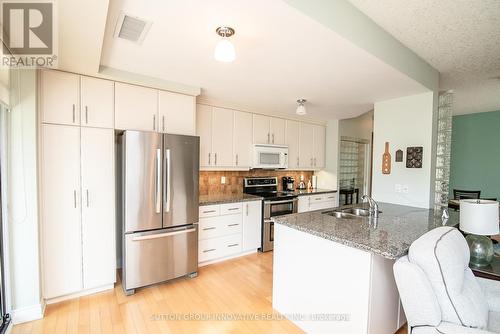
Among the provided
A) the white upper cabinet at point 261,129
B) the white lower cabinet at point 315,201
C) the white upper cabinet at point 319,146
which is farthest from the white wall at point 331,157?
the white upper cabinet at point 261,129

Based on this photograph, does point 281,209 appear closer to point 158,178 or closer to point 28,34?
point 158,178

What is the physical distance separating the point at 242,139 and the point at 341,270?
260 cm

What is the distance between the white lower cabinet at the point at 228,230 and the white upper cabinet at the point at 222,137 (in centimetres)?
72

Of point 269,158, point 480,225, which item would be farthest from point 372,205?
point 269,158

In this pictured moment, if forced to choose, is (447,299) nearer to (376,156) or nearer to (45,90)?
(376,156)

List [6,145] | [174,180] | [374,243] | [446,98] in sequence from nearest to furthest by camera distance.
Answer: [374,243], [6,145], [174,180], [446,98]

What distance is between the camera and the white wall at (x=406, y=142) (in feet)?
9.36

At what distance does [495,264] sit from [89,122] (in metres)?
3.74

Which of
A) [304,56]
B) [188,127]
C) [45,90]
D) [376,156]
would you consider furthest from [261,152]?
[45,90]

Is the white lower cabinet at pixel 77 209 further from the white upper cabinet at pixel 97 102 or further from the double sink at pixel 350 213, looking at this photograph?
the double sink at pixel 350 213

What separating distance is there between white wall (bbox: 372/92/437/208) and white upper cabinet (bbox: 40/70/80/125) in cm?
366

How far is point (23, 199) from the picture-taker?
2.00 m

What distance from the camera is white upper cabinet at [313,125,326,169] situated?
4871mm

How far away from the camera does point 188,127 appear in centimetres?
296
